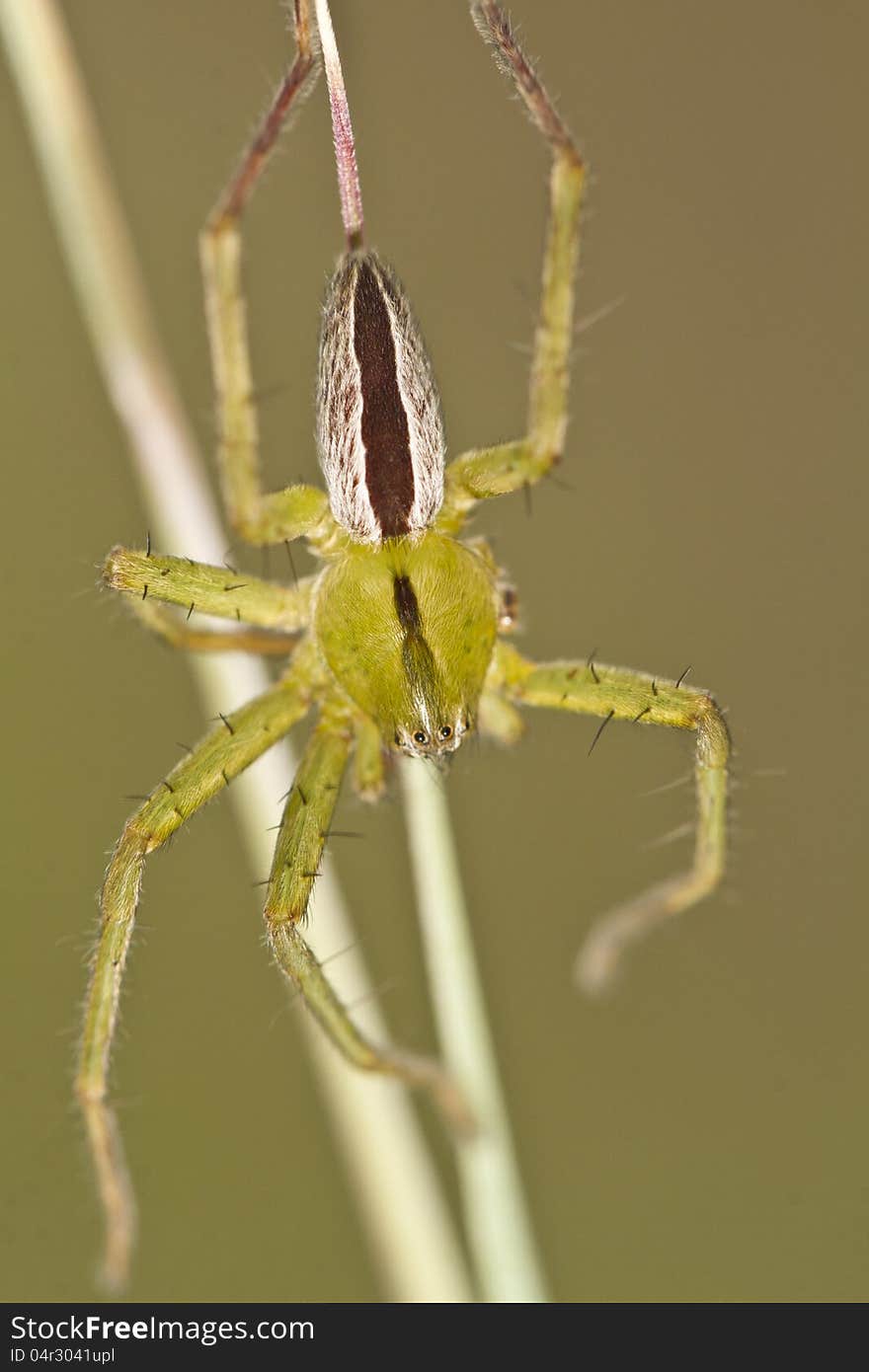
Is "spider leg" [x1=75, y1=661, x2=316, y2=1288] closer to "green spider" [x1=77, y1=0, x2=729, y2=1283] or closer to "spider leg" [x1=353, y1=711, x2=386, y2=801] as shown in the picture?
"green spider" [x1=77, y1=0, x2=729, y2=1283]

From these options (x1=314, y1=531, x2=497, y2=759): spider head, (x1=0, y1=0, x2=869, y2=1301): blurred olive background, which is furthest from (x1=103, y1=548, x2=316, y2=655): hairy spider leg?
(x1=0, y1=0, x2=869, y2=1301): blurred olive background

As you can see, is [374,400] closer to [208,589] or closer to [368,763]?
[208,589]

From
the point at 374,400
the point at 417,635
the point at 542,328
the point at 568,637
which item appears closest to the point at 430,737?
the point at 417,635

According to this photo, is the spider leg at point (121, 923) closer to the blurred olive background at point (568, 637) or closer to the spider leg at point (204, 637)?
the spider leg at point (204, 637)

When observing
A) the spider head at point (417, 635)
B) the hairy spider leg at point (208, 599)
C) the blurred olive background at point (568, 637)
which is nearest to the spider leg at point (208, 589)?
the hairy spider leg at point (208, 599)

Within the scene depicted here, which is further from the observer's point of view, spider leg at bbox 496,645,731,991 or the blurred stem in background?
spider leg at bbox 496,645,731,991

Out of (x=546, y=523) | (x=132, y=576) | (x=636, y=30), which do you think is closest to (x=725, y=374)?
(x=546, y=523)

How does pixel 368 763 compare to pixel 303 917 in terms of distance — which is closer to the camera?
pixel 303 917
